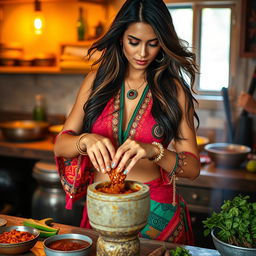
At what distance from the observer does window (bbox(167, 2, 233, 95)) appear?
394 cm

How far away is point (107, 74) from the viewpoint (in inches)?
87.8

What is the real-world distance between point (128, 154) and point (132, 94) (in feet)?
2.16

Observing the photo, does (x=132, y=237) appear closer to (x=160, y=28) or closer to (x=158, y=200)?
(x=158, y=200)

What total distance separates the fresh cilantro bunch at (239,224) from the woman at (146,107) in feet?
1.37

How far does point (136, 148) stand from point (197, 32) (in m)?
2.55

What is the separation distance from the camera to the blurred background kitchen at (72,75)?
3497mm

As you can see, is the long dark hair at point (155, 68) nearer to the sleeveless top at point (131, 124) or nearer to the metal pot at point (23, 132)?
the sleeveless top at point (131, 124)

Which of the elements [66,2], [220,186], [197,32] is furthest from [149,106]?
[66,2]

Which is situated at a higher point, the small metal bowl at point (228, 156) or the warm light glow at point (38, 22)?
the warm light glow at point (38, 22)

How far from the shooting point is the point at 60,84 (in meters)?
4.66

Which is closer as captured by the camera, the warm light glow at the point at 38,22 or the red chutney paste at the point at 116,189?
the red chutney paste at the point at 116,189

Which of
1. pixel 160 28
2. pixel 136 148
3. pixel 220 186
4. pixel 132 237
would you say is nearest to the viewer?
pixel 132 237

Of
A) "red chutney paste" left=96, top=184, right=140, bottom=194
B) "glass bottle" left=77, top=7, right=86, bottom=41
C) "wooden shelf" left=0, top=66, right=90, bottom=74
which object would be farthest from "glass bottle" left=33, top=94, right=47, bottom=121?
"red chutney paste" left=96, top=184, right=140, bottom=194

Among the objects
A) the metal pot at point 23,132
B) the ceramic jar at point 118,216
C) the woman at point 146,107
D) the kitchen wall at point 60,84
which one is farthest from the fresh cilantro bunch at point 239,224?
the metal pot at point 23,132
